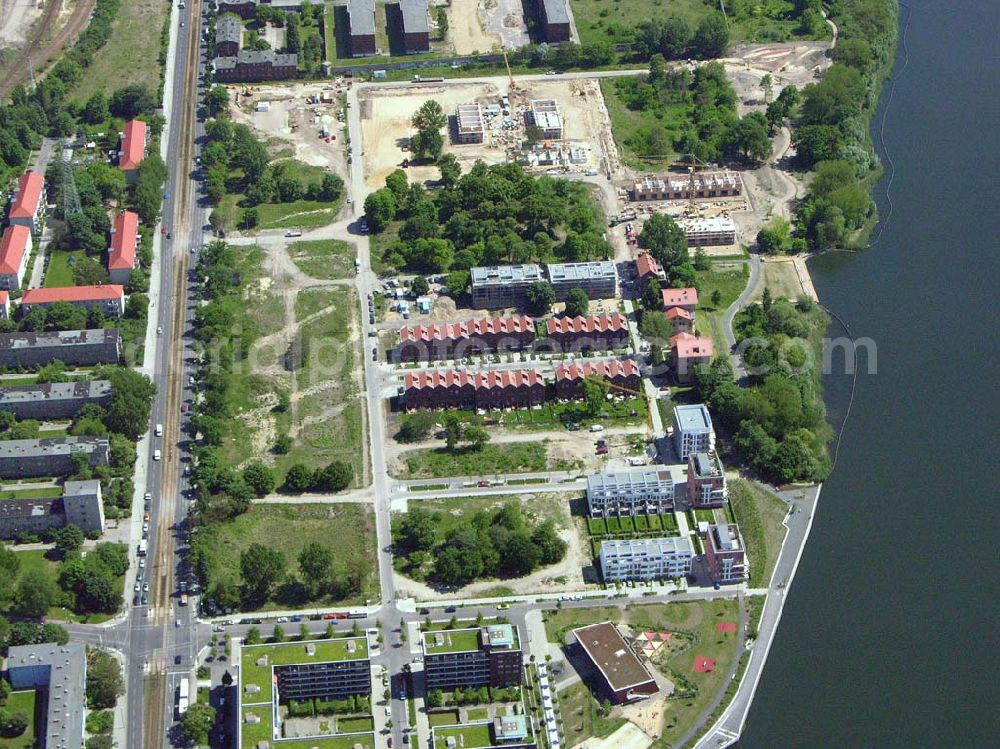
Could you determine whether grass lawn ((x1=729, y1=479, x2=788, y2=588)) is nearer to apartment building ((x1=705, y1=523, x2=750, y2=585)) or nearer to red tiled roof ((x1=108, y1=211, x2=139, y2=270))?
apartment building ((x1=705, y1=523, x2=750, y2=585))

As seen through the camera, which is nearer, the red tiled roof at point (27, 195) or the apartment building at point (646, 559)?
the apartment building at point (646, 559)

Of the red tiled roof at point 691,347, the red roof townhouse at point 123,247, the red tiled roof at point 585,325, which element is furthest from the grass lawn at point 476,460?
the red roof townhouse at point 123,247

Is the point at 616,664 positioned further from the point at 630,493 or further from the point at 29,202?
the point at 29,202

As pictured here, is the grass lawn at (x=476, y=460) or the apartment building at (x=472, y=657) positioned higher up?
the apartment building at (x=472, y=657)

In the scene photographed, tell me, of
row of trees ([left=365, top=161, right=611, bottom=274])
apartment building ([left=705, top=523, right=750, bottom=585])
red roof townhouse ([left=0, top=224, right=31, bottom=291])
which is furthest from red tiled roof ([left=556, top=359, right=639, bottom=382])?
red roof townhouse ([left=0, top=224, right=31, bottom=291])

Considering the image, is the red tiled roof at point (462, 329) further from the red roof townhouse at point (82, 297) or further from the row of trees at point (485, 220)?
the red roof townhouse at point (82, 297)

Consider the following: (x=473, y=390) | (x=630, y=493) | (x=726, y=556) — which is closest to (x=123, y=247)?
(x=473, y=390)
